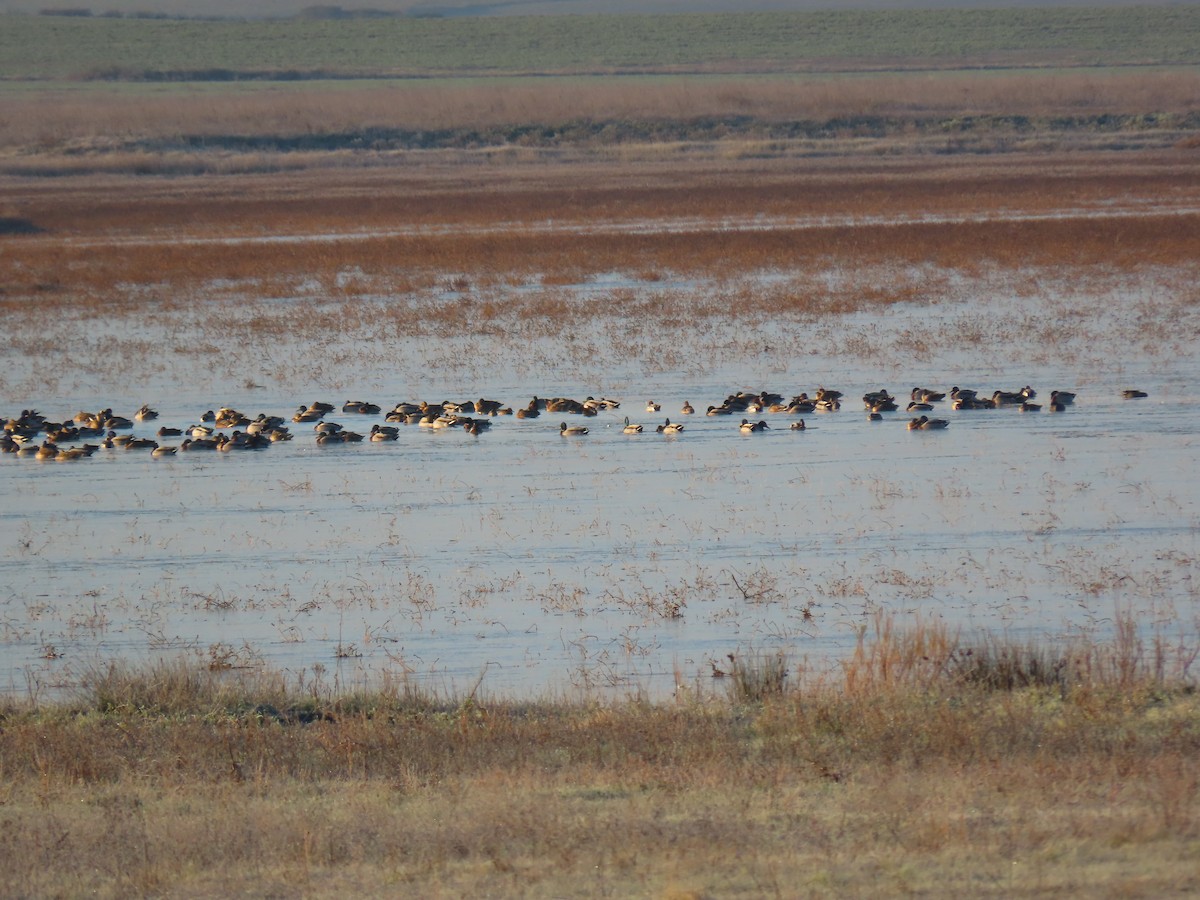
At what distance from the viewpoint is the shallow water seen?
1027cm

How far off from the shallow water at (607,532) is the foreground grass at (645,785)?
110 centimetres

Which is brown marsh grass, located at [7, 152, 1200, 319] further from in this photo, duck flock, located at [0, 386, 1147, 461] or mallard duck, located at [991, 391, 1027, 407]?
mallard duck, located at [991, 391, 1027, 407]

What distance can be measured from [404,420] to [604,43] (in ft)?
420

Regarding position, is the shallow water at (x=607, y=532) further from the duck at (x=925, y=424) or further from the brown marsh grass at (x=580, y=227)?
the brown marsh grass at (x=580, y=227)

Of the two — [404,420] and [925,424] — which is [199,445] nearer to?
[404,420]

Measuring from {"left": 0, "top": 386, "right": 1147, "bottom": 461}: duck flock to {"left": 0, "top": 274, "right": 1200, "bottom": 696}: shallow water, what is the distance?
7.5 inches

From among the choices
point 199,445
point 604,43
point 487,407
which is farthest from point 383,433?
point 604,43

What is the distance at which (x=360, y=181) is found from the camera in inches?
2468

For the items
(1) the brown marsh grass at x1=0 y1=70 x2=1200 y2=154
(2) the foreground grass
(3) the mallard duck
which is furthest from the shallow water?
(1) the brown marsh grass at x1=0 y1=70 x2=1200 y2=154

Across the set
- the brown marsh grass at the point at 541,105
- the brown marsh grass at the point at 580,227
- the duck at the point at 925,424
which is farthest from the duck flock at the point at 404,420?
the brown marsh grass at the point at 541,105

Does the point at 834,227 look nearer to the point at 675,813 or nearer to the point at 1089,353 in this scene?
the point at 1089,353

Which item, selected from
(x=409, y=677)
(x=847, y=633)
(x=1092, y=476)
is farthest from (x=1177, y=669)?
(x=1092, y=476)

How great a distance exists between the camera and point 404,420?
57.8 ft

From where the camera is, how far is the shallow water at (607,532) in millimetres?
10273
